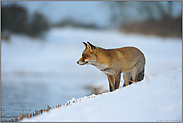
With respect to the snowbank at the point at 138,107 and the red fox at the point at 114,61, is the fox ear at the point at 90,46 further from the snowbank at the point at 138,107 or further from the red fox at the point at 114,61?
the snowbank at the point at 138,107

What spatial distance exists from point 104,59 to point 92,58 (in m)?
0.46

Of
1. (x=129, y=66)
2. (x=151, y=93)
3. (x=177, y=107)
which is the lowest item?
(x=177, y=107)

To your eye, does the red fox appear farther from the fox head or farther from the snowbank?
the snowbank

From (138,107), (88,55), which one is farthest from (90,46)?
(138,107)

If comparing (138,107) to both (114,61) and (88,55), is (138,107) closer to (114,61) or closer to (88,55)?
(114,61)

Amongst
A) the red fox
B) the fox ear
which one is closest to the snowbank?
the red fox

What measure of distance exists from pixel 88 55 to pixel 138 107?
3.44 m

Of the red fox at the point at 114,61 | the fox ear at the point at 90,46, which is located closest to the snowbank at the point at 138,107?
the red fox at the point at 114,61


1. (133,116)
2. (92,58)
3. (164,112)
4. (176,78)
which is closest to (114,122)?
(133,116)

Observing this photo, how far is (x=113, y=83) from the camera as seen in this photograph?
24.9 feet

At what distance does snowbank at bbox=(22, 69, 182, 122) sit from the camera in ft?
12.6

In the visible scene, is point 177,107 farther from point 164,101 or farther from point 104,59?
point 104,59

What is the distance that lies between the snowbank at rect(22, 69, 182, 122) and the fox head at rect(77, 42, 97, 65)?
2.44 m

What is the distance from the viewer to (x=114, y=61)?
7.36 metres
